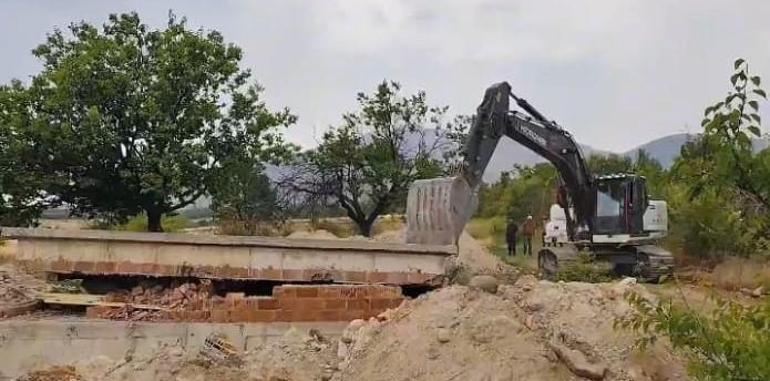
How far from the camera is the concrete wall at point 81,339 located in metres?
7.14

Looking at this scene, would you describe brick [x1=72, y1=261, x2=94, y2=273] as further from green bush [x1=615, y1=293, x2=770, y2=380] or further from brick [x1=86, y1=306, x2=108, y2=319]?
green bush [x1=615, y1=293, x2=770, y2=380]

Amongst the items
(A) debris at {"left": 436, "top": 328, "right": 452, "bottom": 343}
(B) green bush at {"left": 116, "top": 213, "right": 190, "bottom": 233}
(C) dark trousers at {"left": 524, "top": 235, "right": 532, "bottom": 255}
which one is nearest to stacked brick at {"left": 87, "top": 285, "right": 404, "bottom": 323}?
(A) debris at {"left": 436, "top": 328, "right": 452, "bottom": 343}

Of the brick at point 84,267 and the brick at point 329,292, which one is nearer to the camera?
the brick at point 329,292

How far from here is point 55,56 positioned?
20.9 m

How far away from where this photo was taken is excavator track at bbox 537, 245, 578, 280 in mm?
14533

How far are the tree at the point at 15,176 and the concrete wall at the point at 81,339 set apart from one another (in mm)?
12418

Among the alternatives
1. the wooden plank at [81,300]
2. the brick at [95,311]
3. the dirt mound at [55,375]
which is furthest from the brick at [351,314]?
the dirt mound at [55,375]

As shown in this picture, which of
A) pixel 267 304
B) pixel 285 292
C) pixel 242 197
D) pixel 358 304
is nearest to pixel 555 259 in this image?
pixel 358 304

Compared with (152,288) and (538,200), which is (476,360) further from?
(538,200)

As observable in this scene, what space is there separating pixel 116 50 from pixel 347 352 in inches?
569

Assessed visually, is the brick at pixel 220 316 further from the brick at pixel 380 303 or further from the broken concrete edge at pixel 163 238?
the brick at pixel 380 303

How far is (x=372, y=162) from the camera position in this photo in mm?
24000

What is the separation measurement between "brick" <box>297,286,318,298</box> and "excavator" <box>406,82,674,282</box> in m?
4.53

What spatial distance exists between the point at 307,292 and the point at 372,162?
16291 millimetres
